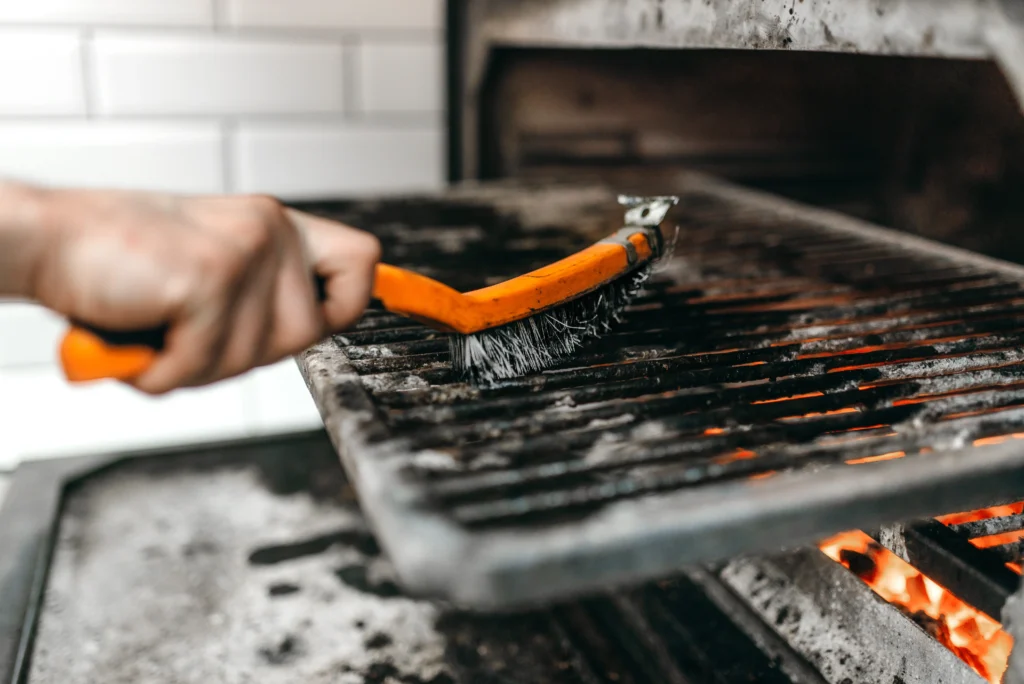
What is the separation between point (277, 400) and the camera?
1577 mm

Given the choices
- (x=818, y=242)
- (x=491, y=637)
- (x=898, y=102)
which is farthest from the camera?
(x=898, y=102)

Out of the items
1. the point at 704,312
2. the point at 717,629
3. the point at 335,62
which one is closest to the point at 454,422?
the point at 704,312

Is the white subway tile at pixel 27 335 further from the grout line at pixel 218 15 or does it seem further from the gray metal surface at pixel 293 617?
the grout line at pixel 218 15

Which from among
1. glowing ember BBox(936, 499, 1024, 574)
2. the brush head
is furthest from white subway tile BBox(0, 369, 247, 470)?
glowing ember BBox(936, 499, 1024, 574)

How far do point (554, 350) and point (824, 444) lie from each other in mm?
232

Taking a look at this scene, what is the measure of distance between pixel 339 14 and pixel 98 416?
86 centimetres

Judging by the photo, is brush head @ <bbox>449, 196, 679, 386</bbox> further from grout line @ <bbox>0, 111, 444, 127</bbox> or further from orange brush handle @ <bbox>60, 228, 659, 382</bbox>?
grout line @ <bbox>0, 111, 444, 127</bbox>

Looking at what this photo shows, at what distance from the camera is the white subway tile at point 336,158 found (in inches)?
57.7

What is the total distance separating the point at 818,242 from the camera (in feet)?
3.40

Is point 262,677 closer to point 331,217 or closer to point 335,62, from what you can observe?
point 331,217

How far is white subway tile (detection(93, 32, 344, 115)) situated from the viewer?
136cm

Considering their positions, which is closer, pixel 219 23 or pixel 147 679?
pixel 147 679

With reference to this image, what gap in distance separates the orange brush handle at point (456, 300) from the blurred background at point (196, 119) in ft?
2.25

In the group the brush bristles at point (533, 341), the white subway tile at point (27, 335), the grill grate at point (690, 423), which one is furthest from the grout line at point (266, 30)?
the brush bristles at point (533, 341)
